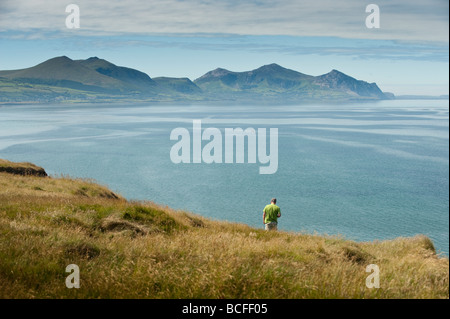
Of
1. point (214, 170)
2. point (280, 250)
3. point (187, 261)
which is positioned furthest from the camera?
point (214, 170)

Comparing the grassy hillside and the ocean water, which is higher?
the grassy hillside

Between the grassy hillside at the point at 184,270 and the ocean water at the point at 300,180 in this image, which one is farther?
Answer: the ocean water at the point at 300,180

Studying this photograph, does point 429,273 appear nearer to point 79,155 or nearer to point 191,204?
point 191,204

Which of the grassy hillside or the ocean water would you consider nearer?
the grassy hillside

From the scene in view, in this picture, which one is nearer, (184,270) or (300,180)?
(184,270)

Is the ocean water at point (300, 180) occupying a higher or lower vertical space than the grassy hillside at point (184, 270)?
lower

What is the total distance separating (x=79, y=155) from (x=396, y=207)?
2592 inches

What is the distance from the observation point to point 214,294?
6.24 metres

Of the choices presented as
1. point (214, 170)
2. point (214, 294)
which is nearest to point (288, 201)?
point (214, 170)

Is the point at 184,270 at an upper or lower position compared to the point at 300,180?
upper
